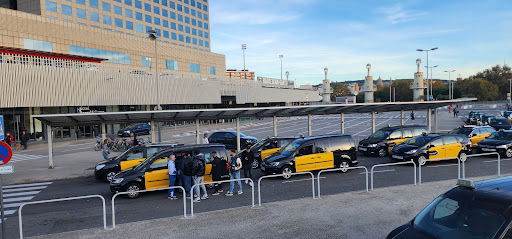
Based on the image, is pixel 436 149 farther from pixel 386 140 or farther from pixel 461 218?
pixel 461 218

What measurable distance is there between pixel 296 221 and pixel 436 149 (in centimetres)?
1101

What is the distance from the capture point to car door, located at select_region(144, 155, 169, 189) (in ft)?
39.9

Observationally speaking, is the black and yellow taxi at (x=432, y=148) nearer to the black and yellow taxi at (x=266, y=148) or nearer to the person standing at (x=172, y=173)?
the black and yellow taxi at (x=266, y=148)

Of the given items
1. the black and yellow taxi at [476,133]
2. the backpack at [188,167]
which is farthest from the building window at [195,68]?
the backpack at [188,167]

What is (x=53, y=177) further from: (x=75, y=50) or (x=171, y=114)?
(x=75, y=50)

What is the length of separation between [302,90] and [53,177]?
6919 cm

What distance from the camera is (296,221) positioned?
8.27 meters

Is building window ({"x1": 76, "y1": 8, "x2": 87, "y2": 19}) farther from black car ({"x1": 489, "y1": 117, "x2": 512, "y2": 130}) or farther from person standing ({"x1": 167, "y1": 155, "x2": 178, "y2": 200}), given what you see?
black car ({"x1": 489, "y1": 117, "x2": 512, "y2": 130})

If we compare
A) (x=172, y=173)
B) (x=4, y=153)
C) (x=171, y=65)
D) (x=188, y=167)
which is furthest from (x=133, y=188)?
(x=171, y=65)

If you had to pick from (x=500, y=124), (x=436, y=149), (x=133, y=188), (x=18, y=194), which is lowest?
(x=18, y=194)

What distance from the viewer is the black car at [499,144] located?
17375 mm

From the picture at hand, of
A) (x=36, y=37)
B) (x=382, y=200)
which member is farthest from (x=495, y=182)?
(x=36, y=37)

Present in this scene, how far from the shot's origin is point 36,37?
37125mm

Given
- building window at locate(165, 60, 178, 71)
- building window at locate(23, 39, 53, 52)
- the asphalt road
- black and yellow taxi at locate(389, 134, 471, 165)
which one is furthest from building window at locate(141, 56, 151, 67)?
black and yellow taxi at locate(389, 134, 471, 165)
